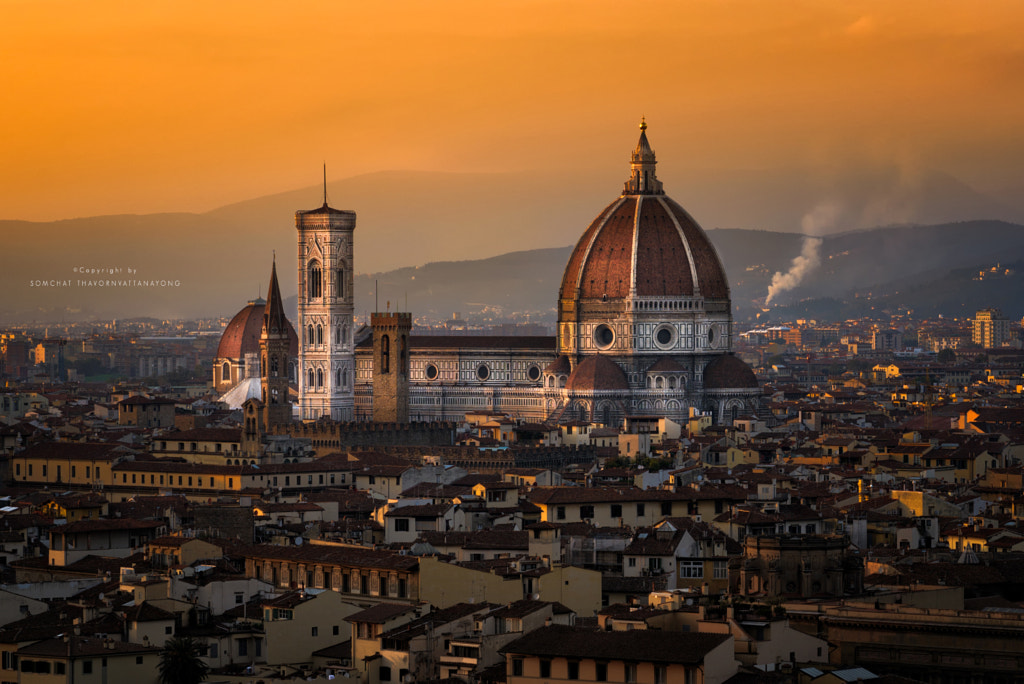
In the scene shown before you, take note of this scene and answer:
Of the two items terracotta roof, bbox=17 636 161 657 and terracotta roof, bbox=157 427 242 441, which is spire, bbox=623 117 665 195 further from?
terracotta roof, bbox=17 636 161 657

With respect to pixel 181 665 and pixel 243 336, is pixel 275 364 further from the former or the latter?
pixel 181 665

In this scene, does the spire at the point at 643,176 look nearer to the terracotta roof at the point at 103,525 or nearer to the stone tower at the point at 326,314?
the stone tower at the point at 326,314

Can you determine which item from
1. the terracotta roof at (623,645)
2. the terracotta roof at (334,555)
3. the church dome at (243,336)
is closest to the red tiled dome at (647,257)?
the church dome at (243,336)

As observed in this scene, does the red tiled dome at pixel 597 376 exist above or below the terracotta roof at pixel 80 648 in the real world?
above

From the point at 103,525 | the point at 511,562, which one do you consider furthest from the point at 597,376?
the point at 511,562

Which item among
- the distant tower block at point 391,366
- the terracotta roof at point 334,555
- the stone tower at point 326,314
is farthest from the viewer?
the stone tower at point 326,314

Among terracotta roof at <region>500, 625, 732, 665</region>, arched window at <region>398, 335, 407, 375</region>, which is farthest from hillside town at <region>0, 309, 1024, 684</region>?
arched window at <region>398, 335, 407, 375</region>

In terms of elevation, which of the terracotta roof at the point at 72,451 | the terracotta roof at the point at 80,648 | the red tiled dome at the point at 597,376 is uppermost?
the red tiled dome at the point at 597,376
